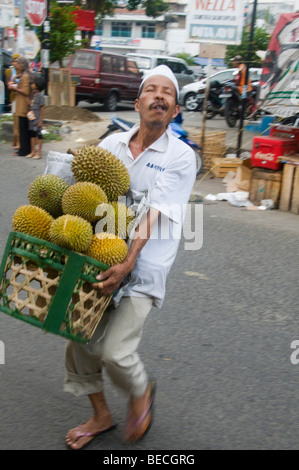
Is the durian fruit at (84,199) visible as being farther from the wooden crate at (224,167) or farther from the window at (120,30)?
the window at (120,30)

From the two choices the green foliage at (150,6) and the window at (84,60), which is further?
the green foliage at (150,6)

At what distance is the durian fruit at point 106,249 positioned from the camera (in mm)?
2209

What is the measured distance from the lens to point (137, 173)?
8.54ft

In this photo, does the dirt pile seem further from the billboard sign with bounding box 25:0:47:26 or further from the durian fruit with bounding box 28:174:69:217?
the durian fruit with bounding box 28:174:69:217

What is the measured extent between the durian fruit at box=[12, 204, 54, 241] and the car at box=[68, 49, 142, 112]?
16.2 m

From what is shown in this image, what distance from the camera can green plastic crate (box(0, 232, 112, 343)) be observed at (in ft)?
6.94

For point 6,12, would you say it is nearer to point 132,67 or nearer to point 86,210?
point 132,67

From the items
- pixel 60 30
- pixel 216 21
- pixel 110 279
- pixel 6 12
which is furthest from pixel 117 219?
pixel 60 30

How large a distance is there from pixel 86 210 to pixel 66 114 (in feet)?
43.1

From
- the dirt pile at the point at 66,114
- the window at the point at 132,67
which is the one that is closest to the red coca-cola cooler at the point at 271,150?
the dirt pile at the point at 66,114

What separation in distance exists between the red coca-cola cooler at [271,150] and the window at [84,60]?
1172 centimetres

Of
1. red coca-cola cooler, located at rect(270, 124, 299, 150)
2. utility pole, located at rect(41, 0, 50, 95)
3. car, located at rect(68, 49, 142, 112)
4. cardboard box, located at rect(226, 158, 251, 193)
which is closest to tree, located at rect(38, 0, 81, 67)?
car, located at rect(68, 49, 142, 112)

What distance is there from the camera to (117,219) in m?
2.31

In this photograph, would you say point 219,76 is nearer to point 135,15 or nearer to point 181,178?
point 181,178
